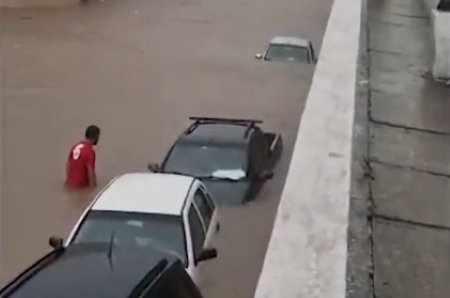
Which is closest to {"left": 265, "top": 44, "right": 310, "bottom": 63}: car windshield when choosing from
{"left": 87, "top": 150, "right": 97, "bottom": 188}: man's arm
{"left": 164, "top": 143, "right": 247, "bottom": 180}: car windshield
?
{"left": 87, "top": 150, "right": 97, "bottom": 188}: man's arm

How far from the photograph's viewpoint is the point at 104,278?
629cm

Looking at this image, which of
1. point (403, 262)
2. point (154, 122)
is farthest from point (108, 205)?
point (154, 122)

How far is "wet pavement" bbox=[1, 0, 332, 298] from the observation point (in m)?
14.7

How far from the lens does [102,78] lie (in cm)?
2856

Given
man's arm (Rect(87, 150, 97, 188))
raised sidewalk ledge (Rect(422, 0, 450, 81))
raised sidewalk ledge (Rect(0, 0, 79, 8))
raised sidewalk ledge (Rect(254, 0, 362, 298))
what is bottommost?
raised sidewalk ledge (Rect(0, 0, 79, 8))

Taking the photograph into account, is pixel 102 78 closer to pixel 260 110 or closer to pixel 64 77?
pixel 64 77

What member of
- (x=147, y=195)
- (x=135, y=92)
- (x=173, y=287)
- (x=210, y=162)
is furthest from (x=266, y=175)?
(x=135, y=92)

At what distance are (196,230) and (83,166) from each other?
618cm


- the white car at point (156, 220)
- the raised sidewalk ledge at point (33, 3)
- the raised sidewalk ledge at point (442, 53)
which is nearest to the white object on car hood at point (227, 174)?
the raised sidewalk ledge at point (442, 53)

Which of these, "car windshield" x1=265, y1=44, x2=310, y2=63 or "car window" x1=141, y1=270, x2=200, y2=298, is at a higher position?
"car window" x1=141, y1=270, x2=200, y2=298

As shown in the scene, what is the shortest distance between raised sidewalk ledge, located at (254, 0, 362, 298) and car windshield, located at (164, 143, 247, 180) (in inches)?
309

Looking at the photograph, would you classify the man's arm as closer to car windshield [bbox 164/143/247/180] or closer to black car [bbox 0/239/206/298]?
car windshield [bbox 164/143/247/180]

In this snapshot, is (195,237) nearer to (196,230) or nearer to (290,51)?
(196,230)

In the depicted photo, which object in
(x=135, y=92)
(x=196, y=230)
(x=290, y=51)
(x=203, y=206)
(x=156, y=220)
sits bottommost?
(x=135, y=92)
